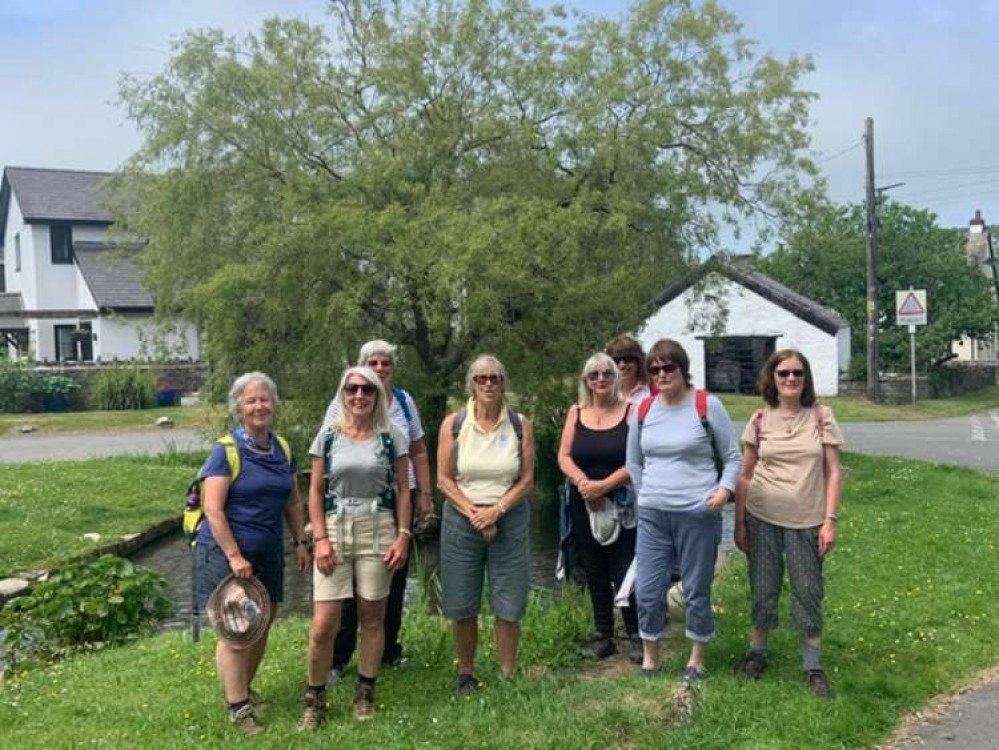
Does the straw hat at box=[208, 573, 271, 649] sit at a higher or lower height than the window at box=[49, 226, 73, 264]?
lower

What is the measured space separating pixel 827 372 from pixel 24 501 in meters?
26.9

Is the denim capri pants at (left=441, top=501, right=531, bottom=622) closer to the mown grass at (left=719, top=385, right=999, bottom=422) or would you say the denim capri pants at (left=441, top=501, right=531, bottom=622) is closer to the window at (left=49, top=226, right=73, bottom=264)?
the mown grass at (left=719, top=385, right=999, bottom=422)

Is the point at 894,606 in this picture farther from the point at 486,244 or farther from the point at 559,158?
the point at 559,158

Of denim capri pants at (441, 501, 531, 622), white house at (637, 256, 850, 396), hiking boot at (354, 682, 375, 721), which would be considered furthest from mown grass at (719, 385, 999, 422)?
hiking boot at (354, 682, 375, 721)

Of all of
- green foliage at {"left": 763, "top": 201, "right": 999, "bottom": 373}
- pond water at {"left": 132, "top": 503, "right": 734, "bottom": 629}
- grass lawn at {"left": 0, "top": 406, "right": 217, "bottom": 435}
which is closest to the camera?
pond water at {"left": 132, "top": 503, "right": 734, "bottom": 629}

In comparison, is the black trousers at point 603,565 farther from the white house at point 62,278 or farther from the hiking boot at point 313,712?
the white house at point 62,278

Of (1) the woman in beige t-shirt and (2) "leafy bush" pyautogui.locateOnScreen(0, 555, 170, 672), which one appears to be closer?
(1) the woman in beige t-shirt

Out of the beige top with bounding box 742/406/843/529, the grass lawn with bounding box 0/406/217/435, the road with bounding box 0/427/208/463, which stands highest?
the beige top with bounding box 742/406/843/529

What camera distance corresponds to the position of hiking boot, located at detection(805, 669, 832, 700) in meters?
4.92

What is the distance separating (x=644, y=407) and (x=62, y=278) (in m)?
37.9

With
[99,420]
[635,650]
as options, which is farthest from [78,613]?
[99,420]

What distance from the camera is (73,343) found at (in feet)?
120

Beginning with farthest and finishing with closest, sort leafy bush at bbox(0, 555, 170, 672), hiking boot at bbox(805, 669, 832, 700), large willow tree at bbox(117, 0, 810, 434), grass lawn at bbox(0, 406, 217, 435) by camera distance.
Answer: grass lawn at bbox(0, 406, 217, 435)
large willow tree at bbox(117, 0, 810, 434)
leafy bush at bbox(0, 555, 170, 672)
hiking boot at bbox(805, 669, 832, 700)

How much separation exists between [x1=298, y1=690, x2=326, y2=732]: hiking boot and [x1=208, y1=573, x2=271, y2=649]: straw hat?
1.34ft
